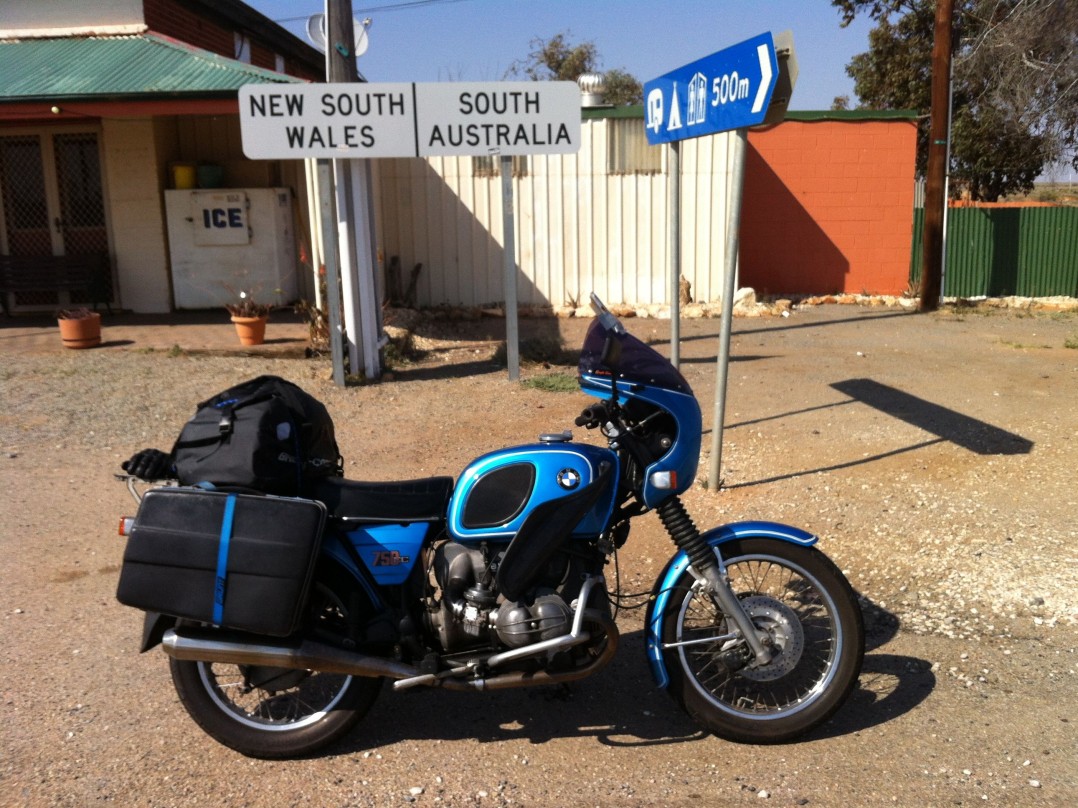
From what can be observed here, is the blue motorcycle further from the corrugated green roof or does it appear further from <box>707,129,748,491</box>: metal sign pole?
the corrugated green roof

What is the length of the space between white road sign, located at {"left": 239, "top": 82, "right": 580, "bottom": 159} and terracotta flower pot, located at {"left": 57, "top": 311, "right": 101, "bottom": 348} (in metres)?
3.51

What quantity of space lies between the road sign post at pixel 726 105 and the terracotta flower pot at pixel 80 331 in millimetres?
6893

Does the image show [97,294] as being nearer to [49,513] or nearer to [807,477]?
[49,513]

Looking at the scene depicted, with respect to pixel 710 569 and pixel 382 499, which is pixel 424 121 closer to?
pixel 382 499

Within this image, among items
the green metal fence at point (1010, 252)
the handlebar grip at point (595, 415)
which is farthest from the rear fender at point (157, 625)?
the green metal fence at point (1010, 252)

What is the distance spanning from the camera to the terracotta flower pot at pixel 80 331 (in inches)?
431

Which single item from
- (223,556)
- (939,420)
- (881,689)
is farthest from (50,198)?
(881,689)

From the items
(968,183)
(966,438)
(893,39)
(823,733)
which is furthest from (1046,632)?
(893,39)

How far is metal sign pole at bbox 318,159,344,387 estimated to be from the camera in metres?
9.16

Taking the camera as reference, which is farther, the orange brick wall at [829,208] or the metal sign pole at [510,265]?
the orange brick wall at [829,208]

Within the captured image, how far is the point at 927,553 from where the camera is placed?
5367 millimetres

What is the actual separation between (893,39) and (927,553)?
2297cm

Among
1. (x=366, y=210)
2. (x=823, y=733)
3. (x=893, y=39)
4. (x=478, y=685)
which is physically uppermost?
(x=893, y=39)

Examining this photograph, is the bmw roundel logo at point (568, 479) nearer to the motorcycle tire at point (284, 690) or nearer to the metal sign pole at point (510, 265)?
the motorcycle tire at point (284, 690)
